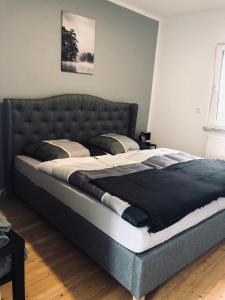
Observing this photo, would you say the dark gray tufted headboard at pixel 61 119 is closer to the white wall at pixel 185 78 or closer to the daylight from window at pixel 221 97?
the white wall at pixel 185 78

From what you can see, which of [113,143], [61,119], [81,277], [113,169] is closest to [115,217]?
[81,277]

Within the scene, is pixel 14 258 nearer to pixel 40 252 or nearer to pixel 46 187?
pixel 40 252

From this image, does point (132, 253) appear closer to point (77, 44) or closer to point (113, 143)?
point (113, 143)

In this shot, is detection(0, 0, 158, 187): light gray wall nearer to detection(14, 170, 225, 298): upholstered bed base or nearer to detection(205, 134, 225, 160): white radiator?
detection(205, 134, 225, 160): white radiator

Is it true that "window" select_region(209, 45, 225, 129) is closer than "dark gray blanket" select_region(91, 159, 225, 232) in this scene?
No

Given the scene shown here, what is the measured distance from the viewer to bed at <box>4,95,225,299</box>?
1631mm

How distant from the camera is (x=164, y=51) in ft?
13.9

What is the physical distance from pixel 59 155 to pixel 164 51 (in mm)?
2623

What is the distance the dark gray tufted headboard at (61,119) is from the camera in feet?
9.25

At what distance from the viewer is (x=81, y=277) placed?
6.17 feet

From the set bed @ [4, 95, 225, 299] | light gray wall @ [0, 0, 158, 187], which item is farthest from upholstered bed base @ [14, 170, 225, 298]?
light gray wall @ [0, 0, 158, 187]

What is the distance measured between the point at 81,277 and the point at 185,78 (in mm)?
3230

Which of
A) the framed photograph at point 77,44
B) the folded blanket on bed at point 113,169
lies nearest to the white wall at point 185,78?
the folded blanket on bed at point 113,169

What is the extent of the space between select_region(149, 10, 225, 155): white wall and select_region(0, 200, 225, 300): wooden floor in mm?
2129
